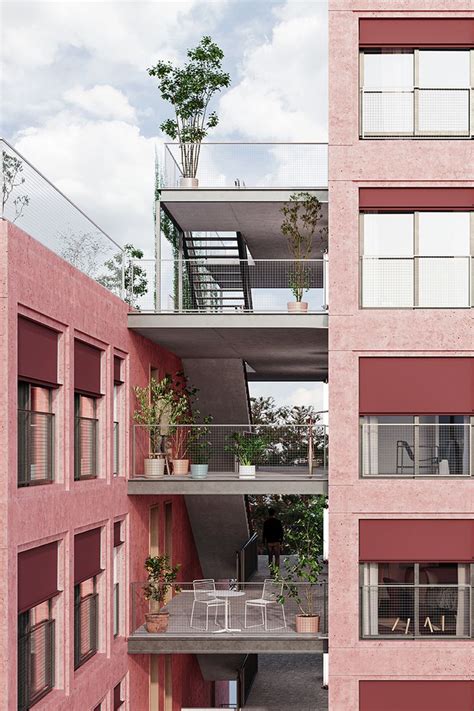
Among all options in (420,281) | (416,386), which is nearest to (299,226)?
(420,281)

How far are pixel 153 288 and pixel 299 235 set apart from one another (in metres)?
3.02

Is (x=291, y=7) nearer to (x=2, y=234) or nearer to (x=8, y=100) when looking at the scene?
(x=8, y=100)

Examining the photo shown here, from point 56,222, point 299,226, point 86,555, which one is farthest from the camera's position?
point 299,226

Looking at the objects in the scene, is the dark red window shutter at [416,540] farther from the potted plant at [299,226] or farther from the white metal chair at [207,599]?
the potted plant at [299,226]

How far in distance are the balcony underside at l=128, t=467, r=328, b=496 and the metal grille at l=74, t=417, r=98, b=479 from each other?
86.3 inches

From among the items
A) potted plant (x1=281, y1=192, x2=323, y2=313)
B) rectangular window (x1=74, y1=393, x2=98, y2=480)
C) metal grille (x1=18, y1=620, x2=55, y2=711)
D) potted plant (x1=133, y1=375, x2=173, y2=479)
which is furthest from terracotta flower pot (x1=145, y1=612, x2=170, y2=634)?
potted plant (x1=281, y1=192, x2=323, y2=313)

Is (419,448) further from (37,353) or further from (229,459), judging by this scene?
(37,353)

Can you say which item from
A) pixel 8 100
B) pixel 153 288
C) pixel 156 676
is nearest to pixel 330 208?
pixel 153 288

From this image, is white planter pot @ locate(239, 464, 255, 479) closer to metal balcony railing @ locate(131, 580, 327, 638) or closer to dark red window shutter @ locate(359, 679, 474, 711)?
metal balcony railing @ locate(131, 580, 327, 638)

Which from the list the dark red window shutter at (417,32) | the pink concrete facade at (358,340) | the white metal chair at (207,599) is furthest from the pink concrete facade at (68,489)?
the dark red window shutter at (417,32)

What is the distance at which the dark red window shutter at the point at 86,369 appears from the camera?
1578 centimetres

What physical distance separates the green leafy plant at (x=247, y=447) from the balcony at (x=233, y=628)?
2.43 m

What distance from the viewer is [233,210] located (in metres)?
20.2

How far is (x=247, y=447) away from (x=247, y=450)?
0.06 meters
